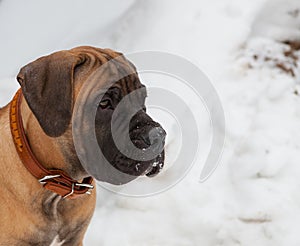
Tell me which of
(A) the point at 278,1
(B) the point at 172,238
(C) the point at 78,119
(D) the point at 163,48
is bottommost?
(B) the point at 172,238

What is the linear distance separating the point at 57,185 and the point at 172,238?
0.94 m

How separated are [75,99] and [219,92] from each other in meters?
1.44

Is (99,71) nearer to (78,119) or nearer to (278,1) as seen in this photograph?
(78,119)

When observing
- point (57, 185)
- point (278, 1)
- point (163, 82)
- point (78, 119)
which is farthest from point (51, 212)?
point (278, 1)

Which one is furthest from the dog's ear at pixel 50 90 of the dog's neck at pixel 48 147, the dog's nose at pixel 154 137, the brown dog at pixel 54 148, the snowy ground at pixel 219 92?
the snowy ground at pixel 219 92

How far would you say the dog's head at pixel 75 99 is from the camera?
1.98 m

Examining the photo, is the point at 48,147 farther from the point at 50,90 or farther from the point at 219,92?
the point at 219,92

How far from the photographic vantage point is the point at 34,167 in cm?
217

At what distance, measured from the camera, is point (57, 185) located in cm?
218

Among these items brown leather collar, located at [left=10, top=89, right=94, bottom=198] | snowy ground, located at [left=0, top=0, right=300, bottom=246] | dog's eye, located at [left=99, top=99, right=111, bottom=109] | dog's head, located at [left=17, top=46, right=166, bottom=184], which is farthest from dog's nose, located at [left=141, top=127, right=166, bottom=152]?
A: snowy ground, located at [left=0, top=0, right=300, bottom=246]

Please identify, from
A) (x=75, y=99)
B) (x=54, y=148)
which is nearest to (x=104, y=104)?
(x=75, y=99)

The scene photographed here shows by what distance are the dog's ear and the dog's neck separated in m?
0.12

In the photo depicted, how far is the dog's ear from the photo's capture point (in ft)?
6.45

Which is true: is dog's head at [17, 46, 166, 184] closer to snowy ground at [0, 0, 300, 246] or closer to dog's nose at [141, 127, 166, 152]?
dog's nose at [141, 127, 166, 152]
